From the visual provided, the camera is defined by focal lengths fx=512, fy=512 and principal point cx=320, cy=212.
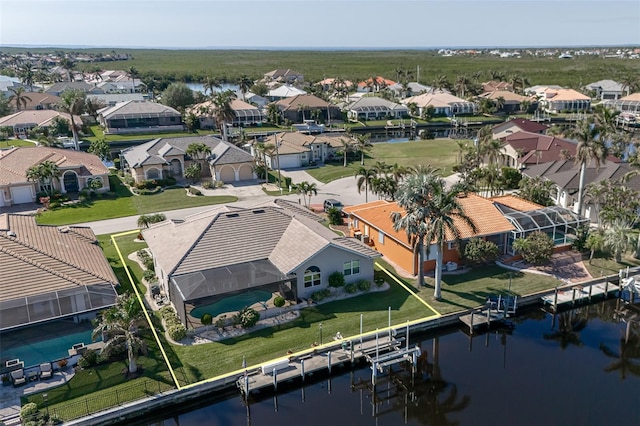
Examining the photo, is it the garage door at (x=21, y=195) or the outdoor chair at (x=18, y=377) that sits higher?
the garage door at (x=21, y=195)

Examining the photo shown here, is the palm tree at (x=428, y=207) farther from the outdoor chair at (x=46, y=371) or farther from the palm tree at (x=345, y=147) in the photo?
the palm tree at (x=345, y=147)

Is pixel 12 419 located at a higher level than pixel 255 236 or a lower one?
lower

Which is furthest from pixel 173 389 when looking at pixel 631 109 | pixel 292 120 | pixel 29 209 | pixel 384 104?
pixel 631 109

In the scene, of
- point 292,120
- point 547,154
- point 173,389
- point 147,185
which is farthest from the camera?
point 292,120

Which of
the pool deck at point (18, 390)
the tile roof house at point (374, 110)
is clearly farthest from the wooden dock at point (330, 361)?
the tile roof house at point (374, 110)

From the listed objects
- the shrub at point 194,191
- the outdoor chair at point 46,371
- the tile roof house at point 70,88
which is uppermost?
the tile roof house at point 70,88

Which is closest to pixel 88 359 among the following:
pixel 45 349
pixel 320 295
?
pixel 45 349

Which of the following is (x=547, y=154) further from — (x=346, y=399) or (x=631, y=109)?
(x=631, y=109)
